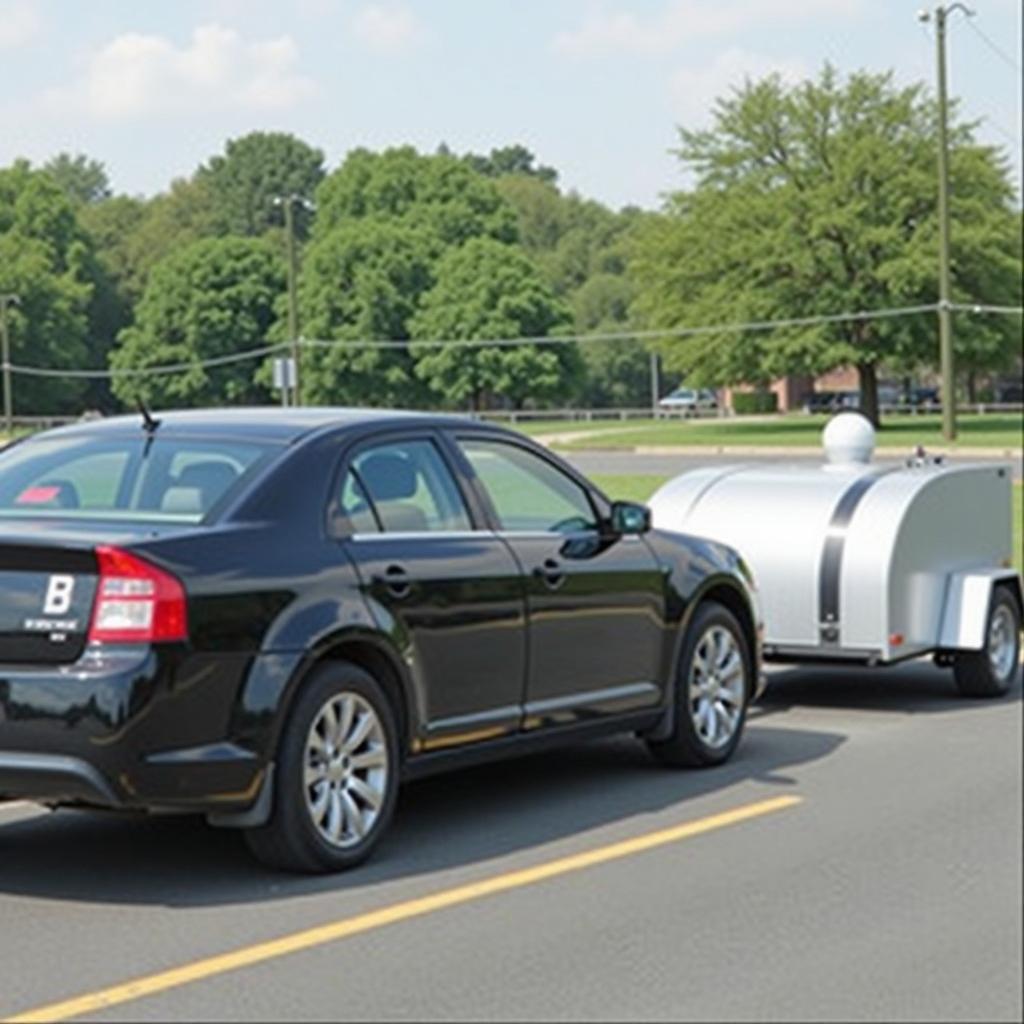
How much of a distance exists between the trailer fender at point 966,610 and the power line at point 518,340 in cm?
3813

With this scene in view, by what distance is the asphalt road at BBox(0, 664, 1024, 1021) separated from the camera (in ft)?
19.7

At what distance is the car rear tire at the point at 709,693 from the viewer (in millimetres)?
9602

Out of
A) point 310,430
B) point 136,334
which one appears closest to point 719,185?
point 136,334

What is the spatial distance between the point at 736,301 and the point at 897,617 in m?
53.5

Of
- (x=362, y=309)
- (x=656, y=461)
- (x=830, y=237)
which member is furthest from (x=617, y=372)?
(x=656, y=461)

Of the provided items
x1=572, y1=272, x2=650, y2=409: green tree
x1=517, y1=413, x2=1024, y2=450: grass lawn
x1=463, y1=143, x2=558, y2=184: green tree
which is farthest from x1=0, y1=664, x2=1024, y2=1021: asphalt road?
x1=463, y1=143, x2=558, y2=184: green tree

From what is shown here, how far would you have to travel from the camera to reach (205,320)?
8456 cm

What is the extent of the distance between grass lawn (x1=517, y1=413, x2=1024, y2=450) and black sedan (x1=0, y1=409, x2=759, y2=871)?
38568mm

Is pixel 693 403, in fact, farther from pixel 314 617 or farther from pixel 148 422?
pixel 314 617

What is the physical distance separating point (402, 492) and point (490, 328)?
2965 inches

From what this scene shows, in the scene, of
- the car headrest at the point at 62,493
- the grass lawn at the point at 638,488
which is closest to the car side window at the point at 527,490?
the car headrest at the point at 62,493

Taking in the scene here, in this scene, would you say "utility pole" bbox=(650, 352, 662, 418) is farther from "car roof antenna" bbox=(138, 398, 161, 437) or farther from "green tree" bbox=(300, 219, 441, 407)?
"car roof antenna" bbox=(138, 398, 161, 437)

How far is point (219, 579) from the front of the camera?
A: 7242 millimetres

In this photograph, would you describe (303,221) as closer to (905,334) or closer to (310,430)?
(905,334)
